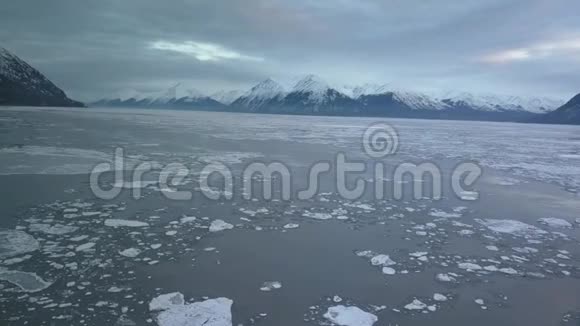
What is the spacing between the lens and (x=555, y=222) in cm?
742

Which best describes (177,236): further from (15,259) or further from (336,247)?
(336,247)

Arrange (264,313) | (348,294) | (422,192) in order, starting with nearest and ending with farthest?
(264,313), (348,294), (422,192)

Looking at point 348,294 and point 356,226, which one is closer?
point 348,294

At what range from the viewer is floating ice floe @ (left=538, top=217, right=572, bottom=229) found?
7.16 meters

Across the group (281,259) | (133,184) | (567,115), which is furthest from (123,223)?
(567,115)

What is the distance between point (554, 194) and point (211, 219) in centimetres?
926

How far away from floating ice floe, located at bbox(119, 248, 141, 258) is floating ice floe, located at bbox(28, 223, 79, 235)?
1315 millimetres

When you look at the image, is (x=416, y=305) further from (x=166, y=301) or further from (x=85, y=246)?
(x=85, y=246)

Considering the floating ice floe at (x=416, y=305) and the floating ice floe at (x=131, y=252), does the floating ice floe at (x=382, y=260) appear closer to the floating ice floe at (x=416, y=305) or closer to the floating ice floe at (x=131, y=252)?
the floating ice floe at (x=416, y=305)

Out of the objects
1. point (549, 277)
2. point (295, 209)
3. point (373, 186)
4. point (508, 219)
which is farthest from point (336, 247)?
point (373, 186)

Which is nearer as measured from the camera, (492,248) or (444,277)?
(444,277)

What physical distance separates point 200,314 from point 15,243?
11.0 ft

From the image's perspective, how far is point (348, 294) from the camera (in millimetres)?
4262

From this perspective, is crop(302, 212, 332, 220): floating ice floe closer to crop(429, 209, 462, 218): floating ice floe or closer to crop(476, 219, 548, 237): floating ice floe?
crop(429, 209, 462, 218): floating ice floe
